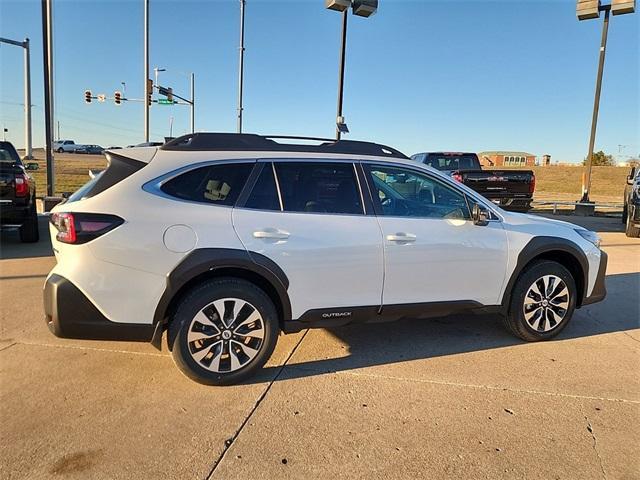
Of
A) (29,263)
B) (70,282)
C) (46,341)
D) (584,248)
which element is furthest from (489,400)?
(29,263)

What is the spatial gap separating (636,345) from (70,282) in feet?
15.9

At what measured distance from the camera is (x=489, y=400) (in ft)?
10.9

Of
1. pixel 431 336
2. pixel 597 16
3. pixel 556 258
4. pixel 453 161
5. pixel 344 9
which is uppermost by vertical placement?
pixel 597 16

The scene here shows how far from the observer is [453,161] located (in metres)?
14.1

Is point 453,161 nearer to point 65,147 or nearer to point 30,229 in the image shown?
point 30,229

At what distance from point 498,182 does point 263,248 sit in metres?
9.66

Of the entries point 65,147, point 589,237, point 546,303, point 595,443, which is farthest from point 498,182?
point 65,147

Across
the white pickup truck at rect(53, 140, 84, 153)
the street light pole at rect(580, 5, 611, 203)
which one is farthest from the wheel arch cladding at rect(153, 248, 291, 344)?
the white pickup truck at rect(53, 140, 84, 153)

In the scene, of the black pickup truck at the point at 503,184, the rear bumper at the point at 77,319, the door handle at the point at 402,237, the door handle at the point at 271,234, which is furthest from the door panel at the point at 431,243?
the black pickup truck at the point at 503,184

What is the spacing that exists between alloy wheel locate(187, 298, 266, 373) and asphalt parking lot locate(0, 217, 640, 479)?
0.71 ft

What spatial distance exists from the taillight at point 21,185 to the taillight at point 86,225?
558cm

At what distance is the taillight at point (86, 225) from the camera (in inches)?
120

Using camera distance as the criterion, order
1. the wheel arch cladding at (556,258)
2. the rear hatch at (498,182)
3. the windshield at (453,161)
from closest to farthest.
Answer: the wheel arch cladding at (556,258) < the rear hatch at (498,182) < the windshield at (453,161)

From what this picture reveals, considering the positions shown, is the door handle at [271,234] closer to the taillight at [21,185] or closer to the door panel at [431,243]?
the door panel at [431,243]
